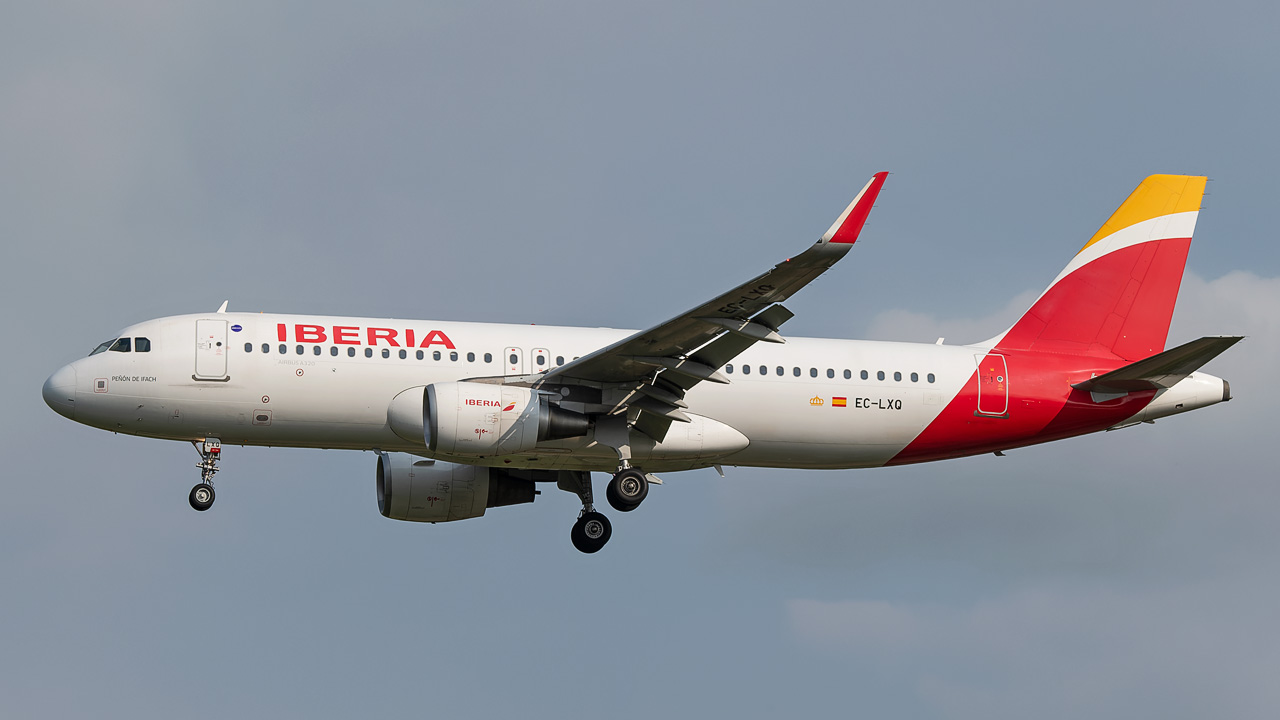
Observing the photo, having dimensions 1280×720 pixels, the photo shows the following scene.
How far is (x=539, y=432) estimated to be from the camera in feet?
101

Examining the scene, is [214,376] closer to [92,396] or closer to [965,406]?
[92,396]

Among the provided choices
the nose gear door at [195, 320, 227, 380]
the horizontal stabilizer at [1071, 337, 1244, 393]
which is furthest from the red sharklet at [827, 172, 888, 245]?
the nose gear door at [195, 320, 227, 380]

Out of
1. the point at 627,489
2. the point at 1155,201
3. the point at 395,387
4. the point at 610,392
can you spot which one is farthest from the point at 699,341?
the point at 1155,201

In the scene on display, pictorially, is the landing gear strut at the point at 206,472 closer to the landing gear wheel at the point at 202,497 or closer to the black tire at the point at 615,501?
the landing gear wheel at the point at 202,497

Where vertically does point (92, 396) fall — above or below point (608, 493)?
above

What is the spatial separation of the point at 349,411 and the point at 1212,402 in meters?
19.0

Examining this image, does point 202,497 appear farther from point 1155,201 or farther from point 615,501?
point 1155,201

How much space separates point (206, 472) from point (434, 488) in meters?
5.89

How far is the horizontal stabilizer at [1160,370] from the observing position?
1272 inches

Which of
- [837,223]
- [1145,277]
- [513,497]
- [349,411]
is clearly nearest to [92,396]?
[349,411]

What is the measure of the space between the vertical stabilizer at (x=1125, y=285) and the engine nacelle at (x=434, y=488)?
12.3 metres

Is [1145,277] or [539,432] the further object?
[1145,277]

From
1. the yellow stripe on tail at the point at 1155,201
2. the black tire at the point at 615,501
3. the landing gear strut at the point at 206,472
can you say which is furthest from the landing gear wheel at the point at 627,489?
the yellow stripe on tail at the point at 1155,201

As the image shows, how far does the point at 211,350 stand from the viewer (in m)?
31.0
